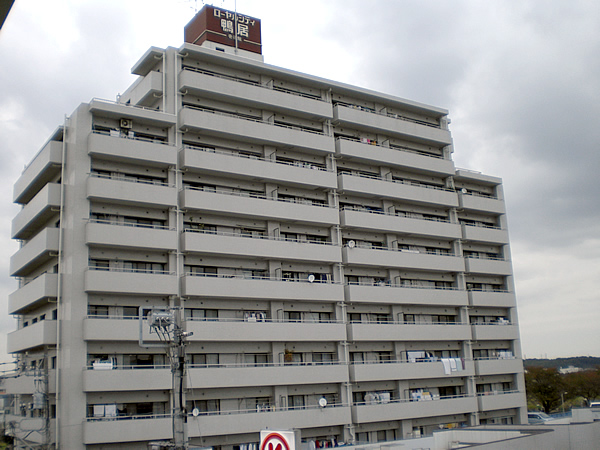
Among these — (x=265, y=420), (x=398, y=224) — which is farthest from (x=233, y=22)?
(x=265, y=420)

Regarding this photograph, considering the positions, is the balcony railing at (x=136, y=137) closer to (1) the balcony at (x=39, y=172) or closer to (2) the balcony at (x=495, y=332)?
(1) the balcony at (x=39, y=172)

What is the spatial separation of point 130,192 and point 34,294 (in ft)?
38.8

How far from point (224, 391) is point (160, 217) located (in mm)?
15715

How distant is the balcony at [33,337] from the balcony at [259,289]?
1069cm

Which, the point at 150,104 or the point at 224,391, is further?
the point at 150,104

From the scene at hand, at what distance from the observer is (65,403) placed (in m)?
44.7

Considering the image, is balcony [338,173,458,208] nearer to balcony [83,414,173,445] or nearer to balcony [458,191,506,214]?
balcony [458,191,506,214]

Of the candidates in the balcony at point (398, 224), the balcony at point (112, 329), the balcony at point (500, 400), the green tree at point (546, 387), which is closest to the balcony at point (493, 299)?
the balcony at point (398, 224)

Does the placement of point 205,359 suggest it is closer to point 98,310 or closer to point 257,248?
point 98,310

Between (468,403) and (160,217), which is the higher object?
(160,217)

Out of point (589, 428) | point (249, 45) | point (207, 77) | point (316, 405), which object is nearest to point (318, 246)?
point (316, 405)

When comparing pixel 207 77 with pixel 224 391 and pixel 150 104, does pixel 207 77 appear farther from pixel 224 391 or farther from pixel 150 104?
pixel 224 391

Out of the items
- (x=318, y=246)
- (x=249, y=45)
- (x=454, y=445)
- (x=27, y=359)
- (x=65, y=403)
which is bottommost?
(x=454, y=445)

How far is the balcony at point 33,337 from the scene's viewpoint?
1853 inches
